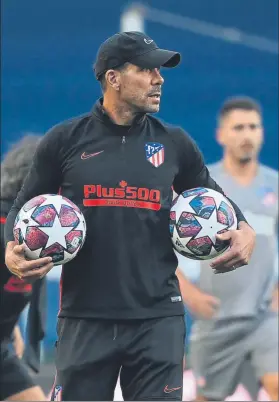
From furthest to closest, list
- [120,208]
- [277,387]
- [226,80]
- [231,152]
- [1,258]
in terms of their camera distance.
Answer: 1. [226,80]
2. [231,152]
3. [277,387]
4. [1,258]
5. [120,208]

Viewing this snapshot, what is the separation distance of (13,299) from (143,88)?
1.83m

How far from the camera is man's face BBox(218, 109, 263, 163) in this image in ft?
27.2

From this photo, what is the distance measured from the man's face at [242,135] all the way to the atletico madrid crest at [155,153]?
137 inches

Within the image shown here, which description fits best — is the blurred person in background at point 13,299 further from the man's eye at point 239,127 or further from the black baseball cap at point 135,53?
the man's eye at point 239,127

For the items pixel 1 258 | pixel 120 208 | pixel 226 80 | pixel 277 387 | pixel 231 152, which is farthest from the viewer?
pixel 226 80

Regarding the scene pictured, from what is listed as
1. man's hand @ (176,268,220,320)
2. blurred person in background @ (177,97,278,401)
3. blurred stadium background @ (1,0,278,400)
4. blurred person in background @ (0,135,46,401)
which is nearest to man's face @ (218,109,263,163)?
blurred person in background @ (177,97,278,401)

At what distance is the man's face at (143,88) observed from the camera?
15.8 ft

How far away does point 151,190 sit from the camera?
4.78 metres

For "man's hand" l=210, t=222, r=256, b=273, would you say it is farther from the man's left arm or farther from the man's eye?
the man's eye

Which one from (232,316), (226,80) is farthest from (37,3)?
(232,316)

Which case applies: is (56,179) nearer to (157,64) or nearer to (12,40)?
(157,64)

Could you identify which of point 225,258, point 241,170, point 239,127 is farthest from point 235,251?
point 239,127

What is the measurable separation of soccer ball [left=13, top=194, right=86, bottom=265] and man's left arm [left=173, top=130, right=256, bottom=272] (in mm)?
568

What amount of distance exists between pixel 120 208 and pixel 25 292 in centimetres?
155
